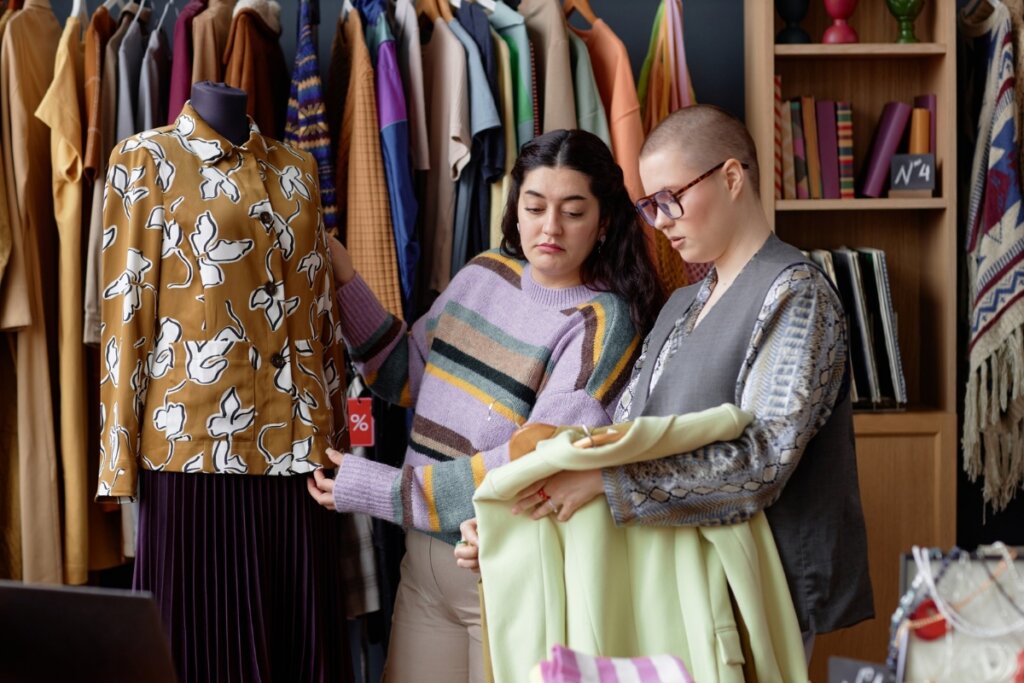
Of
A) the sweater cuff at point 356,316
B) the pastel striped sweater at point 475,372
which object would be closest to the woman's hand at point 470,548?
the pastel striped sweater at point 475,372

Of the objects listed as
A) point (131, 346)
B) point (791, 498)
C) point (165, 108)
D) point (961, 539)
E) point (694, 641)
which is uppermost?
point (165, 108)

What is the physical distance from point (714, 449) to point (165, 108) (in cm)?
176

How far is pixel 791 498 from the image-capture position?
141cm

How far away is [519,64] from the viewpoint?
2.65 metres

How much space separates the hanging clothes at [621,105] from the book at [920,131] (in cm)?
74

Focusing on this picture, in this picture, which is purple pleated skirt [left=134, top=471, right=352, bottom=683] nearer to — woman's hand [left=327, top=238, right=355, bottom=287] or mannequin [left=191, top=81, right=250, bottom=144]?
woman's hand [left=327, top=238, right=355, bottom=287]

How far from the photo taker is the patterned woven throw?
8.84 ft

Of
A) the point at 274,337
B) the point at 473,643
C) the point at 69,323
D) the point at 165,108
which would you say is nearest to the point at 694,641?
the point at 473,643

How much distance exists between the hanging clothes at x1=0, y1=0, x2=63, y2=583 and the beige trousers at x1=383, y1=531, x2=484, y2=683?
864 mm

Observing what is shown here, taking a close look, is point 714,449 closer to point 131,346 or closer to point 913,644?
point 913,644

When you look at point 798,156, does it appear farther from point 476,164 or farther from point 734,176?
point 734,176

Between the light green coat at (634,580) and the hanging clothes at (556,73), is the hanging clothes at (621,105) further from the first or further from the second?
the light green coat at (634,580)

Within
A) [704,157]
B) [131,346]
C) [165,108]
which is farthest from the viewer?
[165,108]

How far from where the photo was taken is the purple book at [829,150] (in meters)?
2.89
